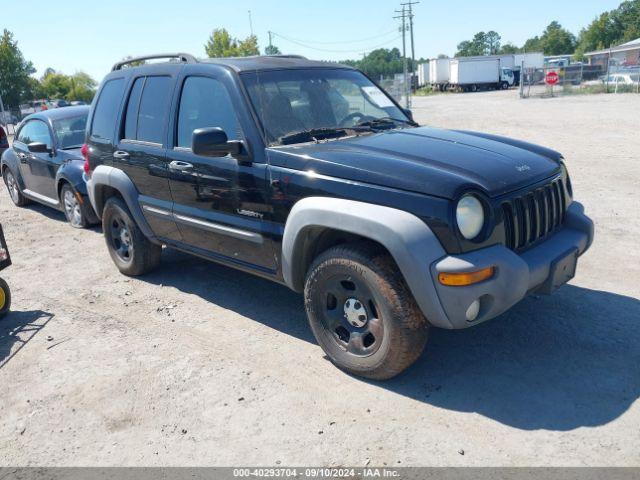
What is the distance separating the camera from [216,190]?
4.35 m

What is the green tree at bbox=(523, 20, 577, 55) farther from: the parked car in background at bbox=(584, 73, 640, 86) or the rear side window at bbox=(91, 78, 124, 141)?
the rear side window at bbox=(91, 78, 124, 141)

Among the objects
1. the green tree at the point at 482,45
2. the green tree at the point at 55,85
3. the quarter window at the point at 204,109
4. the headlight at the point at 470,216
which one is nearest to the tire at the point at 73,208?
the quarter window at the point at 204,109

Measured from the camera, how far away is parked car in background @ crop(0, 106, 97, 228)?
7863mm

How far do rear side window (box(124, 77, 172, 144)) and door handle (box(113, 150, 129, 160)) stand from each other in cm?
15

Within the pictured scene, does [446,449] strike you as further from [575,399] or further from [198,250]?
[198,250]

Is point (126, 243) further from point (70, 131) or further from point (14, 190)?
point (14, 190)

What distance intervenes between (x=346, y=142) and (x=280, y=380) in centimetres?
170

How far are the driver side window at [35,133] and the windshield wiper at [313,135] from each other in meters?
5.77

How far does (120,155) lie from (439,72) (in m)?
55.8

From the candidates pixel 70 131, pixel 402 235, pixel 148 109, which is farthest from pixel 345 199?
Result: pixel 70 131

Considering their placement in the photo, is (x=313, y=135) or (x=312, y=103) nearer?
(x=313, y=135)

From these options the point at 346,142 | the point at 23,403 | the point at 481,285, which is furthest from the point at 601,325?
the point at 23,403

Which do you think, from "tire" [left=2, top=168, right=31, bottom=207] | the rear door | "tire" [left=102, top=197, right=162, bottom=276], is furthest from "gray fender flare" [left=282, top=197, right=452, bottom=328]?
"tire" [left=2, top=168, right=31, bottom=207]

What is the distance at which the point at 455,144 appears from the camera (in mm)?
3973
